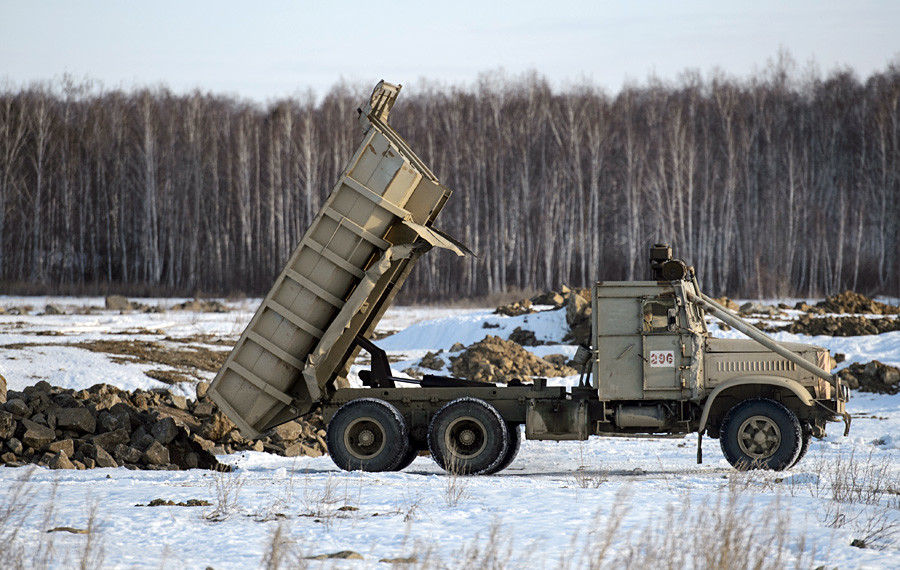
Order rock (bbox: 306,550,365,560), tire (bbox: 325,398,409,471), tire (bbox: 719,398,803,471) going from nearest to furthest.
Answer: rock (bbox: 306,550,365,560) → tire (bbox: 719,398,803,471) → tire (bbox: 325,398,409,471)

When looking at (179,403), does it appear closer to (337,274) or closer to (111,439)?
(111,439)

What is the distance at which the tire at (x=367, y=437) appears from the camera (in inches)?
424

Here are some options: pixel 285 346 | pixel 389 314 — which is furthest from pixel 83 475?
pixel 389 314

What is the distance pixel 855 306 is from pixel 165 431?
22675 millimetres

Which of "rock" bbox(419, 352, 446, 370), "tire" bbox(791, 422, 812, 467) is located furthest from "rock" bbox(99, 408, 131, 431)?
"rock" bbox(419, 352, 446, 370)

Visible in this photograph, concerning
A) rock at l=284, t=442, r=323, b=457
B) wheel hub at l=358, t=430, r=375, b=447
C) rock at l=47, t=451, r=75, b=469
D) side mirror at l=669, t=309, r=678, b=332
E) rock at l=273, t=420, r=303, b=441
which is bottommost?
rock at l=284, t=442, r=323, b=457

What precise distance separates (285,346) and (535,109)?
43.5m

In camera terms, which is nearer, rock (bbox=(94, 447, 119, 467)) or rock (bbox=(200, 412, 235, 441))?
rock (bbox=(94, 447, 119, 467))

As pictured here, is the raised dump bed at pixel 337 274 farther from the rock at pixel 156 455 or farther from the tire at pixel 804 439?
the tire at pixel 804 439

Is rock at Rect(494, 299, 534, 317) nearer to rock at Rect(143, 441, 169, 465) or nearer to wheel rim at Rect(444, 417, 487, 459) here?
wheel rim at Rect(444, 417, 487, 459)

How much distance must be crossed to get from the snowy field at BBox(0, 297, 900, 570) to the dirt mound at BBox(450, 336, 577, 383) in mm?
6575

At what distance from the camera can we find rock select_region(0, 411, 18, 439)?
1136 centimetres

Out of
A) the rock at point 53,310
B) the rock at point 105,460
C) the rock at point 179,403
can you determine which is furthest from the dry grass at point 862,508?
the rock at point 53,310

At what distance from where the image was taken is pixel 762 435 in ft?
33.8
